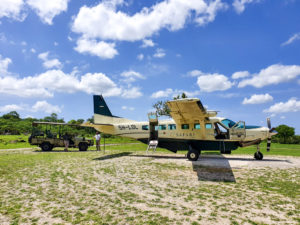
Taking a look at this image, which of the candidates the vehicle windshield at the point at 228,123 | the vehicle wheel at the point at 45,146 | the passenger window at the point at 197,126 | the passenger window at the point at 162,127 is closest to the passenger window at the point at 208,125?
the passenger window at the point at 197,126

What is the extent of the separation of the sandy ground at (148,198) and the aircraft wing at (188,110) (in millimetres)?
3911

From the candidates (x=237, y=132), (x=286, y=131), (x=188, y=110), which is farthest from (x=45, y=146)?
(x=286, y=131)

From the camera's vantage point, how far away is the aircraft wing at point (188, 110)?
10525mm

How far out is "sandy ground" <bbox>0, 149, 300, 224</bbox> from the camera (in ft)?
14.5

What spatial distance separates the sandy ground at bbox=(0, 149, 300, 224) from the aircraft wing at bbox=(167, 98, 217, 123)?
3911 mm

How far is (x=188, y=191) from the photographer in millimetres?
6461

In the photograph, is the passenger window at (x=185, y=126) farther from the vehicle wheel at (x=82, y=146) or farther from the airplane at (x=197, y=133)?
the vehicle wheel at (x=82, y=146)

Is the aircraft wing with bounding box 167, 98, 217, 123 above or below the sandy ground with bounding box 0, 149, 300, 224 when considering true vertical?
above

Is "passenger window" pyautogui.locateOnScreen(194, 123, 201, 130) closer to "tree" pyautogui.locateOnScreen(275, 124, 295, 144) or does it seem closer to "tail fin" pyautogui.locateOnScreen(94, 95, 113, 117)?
"tail fin" pyautogui.locateOnScreen(94, 95, 113, 117)

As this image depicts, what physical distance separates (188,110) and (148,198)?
7081 mm

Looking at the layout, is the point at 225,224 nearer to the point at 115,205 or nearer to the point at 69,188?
the point at 115,205

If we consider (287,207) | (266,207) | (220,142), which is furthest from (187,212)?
(220,142)

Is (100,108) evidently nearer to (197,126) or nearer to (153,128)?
(153,128)

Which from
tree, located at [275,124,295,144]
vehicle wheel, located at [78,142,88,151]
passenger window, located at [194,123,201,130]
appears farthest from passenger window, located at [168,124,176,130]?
tree, located at [275,124,295,144]
